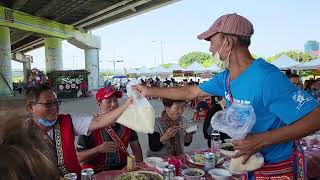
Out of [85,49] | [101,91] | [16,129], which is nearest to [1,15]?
[85,49]

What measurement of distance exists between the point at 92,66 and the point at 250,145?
101 feet

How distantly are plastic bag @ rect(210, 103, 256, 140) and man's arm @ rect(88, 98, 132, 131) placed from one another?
1119 mm

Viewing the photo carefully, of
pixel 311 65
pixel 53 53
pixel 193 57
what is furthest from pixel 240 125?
pixel 193 57

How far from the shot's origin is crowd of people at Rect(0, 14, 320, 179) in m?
0.77

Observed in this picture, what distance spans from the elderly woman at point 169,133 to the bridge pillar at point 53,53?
25.4 m

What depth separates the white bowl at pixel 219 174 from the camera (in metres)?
2.66

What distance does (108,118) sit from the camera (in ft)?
9.87

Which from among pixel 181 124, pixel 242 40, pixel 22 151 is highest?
pixel 242 40

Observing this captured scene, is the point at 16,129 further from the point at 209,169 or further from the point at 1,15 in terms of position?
the point at 1,15

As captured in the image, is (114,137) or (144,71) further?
(144,71)

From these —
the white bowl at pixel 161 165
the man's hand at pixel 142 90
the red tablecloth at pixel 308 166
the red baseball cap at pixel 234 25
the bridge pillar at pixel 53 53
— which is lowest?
the red tablecloth at pixel 308 166

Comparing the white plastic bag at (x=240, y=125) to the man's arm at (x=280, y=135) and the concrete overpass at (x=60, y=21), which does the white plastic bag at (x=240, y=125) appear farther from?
the concrete overpass at (x=60, y=21)

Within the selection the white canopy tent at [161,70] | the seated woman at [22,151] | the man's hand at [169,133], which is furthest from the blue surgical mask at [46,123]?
the white canopy tent at [161,70]

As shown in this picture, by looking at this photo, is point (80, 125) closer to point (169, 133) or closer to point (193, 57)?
point (169, 133)
